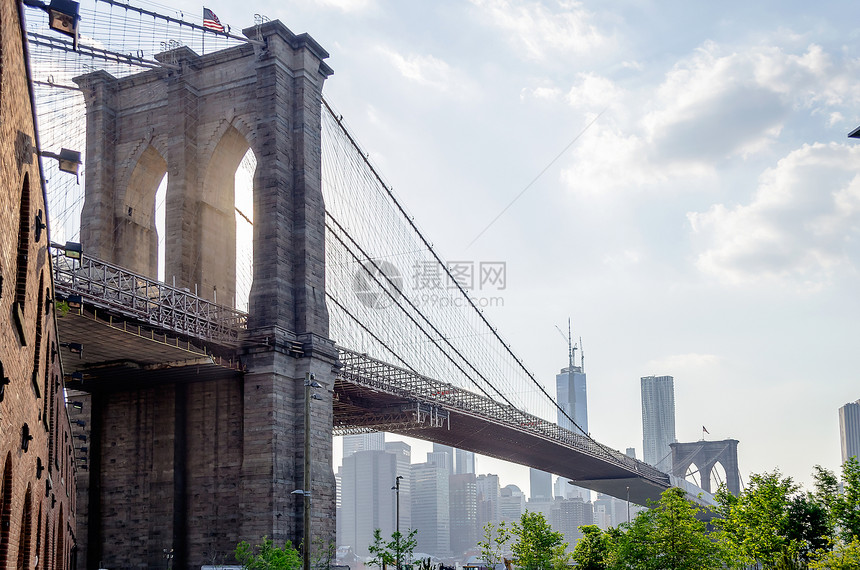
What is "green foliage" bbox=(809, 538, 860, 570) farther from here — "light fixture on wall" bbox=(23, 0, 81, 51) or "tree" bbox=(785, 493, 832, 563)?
"light fixture on wall" bbox=(23, 0, 81, 51)

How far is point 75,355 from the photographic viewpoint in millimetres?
47875

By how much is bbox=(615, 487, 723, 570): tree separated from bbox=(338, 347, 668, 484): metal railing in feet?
66.1

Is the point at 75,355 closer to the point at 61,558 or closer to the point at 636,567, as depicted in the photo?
the point at 61,558

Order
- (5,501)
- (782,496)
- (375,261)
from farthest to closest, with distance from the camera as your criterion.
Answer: (375,261) < (782,496) < (5,501)

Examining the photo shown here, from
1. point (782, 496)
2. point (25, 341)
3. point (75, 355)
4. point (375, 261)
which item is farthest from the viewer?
point (375, 261)

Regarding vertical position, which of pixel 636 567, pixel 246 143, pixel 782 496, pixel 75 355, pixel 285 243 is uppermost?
pixel 246 143

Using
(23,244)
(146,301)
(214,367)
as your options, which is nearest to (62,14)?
(23,244)

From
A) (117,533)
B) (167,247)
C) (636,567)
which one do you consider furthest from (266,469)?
(636,567)

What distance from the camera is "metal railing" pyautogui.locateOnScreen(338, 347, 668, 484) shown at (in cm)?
6296

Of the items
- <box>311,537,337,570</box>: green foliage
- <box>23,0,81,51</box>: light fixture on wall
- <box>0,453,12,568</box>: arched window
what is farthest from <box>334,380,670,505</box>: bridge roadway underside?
<box>0,453,12,568</box>: arched window

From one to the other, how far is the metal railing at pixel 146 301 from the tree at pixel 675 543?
22257 millimetres

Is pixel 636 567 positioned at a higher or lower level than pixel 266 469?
lower

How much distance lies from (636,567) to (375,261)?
35779 mm

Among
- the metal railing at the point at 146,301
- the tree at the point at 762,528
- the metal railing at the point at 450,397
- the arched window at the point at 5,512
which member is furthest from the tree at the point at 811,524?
the arched window at the point at 5,512
